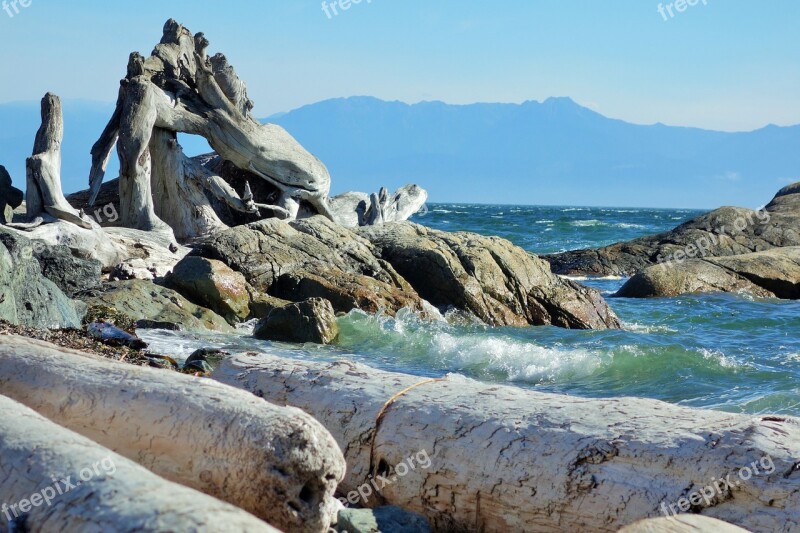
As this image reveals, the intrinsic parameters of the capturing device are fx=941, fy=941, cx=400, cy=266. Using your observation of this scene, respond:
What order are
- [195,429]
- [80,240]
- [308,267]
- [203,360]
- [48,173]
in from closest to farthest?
[195,429]
[203,360]
[80,240]
[48,173]
[308,267]

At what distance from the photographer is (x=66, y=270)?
39.1 feet

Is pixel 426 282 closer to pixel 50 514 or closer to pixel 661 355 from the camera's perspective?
pixel 661 355

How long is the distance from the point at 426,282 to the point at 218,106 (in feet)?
15.9

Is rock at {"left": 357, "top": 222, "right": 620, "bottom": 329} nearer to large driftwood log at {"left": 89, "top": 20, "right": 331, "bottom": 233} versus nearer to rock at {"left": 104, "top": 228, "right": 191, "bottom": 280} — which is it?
large driftwood log at {"left": 89, "top": 20, "right": 331, "bottom": 233}

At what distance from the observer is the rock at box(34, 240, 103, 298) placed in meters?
11.8

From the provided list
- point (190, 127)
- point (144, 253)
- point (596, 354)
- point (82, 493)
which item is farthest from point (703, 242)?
point (82, 493)

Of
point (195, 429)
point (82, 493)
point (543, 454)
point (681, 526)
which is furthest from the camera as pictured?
point (543, 454)

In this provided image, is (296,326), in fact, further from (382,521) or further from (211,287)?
(382,521)

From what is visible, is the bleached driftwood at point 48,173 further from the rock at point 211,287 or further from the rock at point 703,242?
the rock at point 703,242

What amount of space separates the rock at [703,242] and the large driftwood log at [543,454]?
19.4m

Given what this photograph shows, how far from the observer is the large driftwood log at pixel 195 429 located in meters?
3.82

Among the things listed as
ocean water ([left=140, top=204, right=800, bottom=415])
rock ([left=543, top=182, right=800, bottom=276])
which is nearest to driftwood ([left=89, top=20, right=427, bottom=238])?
ocean water ([left=140, top=204, right=800, bottom=415])

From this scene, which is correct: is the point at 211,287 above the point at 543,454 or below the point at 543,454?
below

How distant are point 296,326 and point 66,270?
3.07 m
